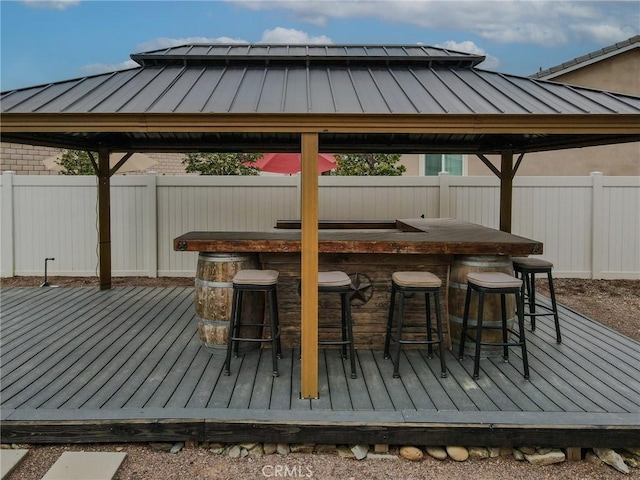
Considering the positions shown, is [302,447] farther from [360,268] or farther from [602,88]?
[602,88]

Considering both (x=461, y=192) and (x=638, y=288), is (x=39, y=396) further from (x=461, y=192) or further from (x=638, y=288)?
(x=638, y=288)

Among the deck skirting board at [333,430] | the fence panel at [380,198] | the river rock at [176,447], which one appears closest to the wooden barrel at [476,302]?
the deck skirting board at [333,430]

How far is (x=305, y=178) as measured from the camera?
324cm

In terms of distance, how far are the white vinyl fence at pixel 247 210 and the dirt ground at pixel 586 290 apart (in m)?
0.19

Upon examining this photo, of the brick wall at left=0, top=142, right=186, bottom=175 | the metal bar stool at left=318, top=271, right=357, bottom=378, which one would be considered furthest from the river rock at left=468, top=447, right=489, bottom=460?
the brick wall at left=0, top=142, right=186, bottom=175

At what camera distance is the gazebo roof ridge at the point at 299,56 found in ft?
16.2

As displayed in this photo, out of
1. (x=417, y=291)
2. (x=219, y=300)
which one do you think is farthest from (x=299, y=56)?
(x=417, y=291)

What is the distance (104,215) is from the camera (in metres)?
6.62

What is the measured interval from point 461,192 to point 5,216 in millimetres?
7557

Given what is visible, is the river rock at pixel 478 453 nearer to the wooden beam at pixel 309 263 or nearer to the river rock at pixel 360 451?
the river rock at pixel 360 451

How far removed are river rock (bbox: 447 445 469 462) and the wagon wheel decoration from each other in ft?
5.12

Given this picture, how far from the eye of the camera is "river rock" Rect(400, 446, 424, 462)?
2.89m

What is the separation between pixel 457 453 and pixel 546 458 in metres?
0.55

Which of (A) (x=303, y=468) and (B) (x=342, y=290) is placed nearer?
(A) (x=303, y=468)
